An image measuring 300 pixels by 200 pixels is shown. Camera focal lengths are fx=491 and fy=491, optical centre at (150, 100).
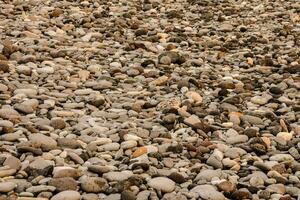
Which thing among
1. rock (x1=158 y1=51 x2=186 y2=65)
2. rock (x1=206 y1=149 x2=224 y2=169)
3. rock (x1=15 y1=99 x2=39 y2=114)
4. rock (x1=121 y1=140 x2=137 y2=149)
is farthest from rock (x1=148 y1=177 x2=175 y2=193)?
rock (x1=158 y1=51 x2=186 y2=65)

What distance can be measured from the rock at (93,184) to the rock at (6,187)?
0.56m

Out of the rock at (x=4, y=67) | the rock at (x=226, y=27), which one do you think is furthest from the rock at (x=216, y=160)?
the rock at (x=226, y=27)

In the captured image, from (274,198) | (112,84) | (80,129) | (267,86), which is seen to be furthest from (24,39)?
(274,198)

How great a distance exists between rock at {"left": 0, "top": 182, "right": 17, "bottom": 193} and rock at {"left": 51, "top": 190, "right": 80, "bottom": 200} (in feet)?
1.21

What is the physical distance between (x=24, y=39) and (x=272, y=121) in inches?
160

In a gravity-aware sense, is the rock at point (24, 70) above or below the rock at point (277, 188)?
above

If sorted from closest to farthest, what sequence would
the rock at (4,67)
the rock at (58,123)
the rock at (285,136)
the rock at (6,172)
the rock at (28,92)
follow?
the rock at (6,172)
the rock at (58,123)
the rock at (285,136)
the rock at (28,92)
the rock at (4,67)

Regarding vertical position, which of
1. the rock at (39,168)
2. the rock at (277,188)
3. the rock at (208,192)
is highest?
the rock at (39,168)

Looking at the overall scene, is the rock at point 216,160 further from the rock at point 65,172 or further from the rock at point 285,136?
the rock at point 65,172

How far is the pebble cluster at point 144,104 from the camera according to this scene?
4.24 m

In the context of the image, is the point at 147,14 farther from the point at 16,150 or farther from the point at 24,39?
the point at 16,150

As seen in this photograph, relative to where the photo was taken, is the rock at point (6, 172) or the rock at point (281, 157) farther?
the rock at point (281, 157)

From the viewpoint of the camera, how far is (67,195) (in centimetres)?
390

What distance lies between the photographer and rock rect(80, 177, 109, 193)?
4047 mm
